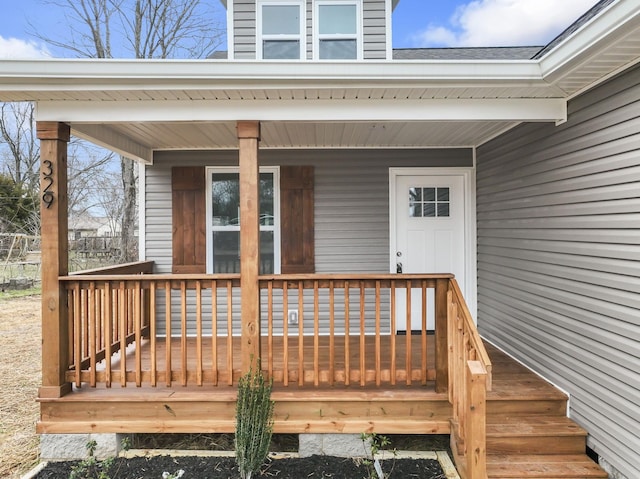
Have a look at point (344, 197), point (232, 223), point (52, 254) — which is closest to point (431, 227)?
point (344, 197)

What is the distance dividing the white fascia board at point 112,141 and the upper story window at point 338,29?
89.9 inches

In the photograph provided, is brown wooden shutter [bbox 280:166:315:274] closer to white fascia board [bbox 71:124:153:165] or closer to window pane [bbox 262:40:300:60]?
window pane [bbox 262:40:300:60]

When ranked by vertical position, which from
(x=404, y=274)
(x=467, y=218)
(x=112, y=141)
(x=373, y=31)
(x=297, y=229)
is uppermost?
(x=373, y=31)

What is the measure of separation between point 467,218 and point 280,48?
295 cm

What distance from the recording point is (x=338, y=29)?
463cm

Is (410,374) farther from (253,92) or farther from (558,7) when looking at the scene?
(558,7)

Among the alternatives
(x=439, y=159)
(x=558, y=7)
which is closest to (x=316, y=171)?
(x=439, y=159)

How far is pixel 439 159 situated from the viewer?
4520mm

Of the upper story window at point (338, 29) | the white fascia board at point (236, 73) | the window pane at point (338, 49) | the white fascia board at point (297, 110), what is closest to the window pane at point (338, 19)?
the upper story window at point (338, 29)

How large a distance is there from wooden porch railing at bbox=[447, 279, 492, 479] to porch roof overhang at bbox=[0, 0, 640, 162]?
52.3 inches

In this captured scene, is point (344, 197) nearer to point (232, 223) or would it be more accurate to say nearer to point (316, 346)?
point (232, 223)

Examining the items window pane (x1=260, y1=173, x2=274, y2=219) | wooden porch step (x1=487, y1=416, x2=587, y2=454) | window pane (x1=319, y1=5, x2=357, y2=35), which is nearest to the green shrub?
wooden porch step (x1=487, y1=416, x2=587, y2=454)

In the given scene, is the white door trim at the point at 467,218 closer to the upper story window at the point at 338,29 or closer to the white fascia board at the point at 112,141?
the upper story window at the point at 338,29

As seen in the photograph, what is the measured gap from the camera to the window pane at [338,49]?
462 centimetres
